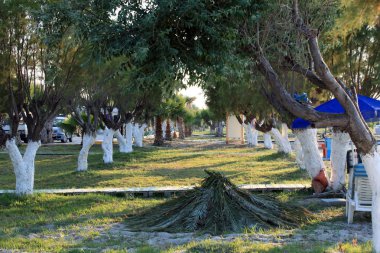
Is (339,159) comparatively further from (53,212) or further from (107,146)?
(107,146)

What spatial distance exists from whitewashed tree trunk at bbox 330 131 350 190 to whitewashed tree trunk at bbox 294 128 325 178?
38cm

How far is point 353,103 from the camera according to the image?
682 centimetres

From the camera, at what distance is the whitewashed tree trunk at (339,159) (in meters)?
12.4

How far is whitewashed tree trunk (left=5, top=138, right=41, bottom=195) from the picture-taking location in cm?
1278

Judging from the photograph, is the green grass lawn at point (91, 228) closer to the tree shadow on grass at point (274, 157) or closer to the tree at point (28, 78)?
the tree at point (28, 78)

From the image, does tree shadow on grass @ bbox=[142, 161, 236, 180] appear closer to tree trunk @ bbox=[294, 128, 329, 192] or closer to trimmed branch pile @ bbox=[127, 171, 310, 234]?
tree trunk @ bbox=[294, 128, 329, 192]

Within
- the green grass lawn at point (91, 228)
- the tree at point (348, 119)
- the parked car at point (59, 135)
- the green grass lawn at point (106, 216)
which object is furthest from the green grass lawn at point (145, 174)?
the parked car at point (59, 135)

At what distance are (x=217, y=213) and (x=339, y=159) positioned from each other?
4644mm

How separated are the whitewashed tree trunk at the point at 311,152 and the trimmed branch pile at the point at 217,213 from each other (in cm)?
297

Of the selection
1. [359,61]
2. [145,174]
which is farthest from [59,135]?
[359,61]

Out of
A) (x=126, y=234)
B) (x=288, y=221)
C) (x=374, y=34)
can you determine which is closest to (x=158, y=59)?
(x=126, y=234)

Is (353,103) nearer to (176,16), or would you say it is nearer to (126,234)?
(176,16)

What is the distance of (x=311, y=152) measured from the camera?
12820mm

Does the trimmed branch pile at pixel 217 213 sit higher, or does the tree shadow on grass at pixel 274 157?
the tree shadow on grass at pixel 274 157
